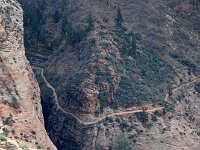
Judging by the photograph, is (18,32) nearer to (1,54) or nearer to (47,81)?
(1,54)

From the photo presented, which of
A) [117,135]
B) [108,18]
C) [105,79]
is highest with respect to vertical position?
[108,18]

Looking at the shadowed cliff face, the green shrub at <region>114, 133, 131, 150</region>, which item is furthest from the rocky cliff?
the green shrub at <region>114, 133, 131, 150</region>

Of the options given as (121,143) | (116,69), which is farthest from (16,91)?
(116,69)

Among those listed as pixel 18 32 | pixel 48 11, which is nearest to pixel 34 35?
pixel 48 11

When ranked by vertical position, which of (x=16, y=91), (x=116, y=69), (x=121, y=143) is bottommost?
(x=121, y=143)

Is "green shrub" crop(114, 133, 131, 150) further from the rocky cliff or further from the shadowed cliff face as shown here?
the rocky cliff

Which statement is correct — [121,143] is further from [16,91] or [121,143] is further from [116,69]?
[16,91]
